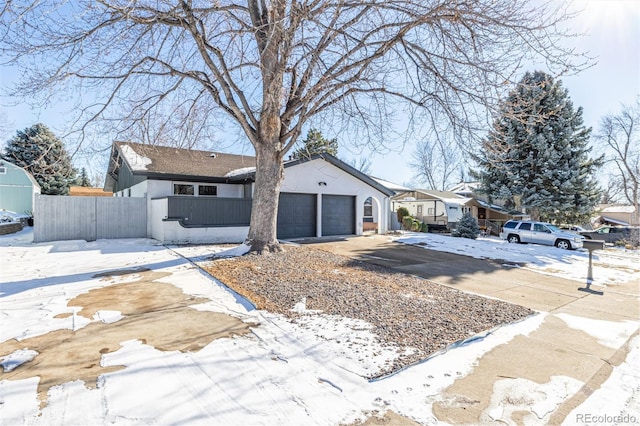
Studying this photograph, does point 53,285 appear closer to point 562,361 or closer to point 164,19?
point 164,19

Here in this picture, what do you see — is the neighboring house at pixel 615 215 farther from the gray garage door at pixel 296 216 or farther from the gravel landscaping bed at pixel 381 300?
the gravel landscaping bed at pixel 381 300

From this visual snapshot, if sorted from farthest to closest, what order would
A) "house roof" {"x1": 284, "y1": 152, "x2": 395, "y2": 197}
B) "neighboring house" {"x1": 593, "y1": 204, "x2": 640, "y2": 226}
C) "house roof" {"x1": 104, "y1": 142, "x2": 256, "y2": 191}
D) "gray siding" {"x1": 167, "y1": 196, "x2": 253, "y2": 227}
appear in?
"neighboring house" {"x1": 593, "y1": 204, "x2": 640, "y2": 226} → "house roof" {"x1": 284, "y1": 152, "x2": 395, "y2": 197} → "house roof" {"x1": 104, "y1": 142, "x2": 256, "y2": 191} → "gray siding" {"x1": 167, "y1": 196, "x2": 253, "y2": 227}

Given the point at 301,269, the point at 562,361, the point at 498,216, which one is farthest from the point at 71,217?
the point at 498,216

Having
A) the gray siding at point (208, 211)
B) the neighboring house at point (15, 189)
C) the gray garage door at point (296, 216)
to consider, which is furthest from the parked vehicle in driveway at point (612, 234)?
the neighboring house at point (15, 189)

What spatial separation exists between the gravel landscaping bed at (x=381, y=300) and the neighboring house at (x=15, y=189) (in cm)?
2584

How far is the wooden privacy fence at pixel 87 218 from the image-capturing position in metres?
12.4

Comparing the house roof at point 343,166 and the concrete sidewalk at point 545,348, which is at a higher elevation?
the house roof at point 343,166

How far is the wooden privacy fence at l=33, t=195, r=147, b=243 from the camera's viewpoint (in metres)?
12.4

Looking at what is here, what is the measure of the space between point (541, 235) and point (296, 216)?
12.9m

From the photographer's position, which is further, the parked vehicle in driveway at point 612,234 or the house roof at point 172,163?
the parked vehicle in driveway at point 612,234

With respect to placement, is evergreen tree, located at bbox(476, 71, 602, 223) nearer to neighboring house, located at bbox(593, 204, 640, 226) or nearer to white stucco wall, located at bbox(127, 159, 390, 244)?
white stucco wall, located at bbox(127, 159, 390, 244)

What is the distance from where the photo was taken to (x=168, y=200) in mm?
12039

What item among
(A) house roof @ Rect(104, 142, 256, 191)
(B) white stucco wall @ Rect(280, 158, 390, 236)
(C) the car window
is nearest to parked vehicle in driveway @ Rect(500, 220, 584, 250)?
(C) the car window

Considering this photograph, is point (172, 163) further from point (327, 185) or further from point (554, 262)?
point (554, 262)
